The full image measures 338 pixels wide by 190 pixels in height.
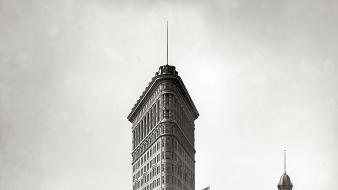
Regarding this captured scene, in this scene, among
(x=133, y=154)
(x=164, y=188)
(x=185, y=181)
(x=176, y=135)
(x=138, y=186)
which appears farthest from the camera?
(x=133, y=154)

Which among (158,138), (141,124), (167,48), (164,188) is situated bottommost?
(164,188)

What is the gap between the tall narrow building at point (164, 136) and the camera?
129750mm

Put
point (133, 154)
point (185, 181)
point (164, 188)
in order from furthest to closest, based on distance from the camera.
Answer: point (133, 154) → point (185, 181) → point (164, 188)

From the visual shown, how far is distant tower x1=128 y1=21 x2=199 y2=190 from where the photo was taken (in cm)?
12975

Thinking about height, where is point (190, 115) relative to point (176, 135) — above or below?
above

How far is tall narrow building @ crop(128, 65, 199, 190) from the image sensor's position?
129750mm

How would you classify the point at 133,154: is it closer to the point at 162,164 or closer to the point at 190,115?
the point at 190,115

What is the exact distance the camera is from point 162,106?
13212cm

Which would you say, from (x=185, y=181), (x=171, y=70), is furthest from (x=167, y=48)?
(x=185, y=181)

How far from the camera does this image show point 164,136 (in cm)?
13050

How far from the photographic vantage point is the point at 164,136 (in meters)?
130

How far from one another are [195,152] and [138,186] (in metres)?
26.3

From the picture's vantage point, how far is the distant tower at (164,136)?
12975 cm

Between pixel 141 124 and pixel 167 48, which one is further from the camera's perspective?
pixel 141 124
